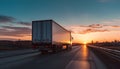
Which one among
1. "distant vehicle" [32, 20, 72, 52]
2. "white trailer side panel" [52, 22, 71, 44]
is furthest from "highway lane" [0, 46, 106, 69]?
"white trailer side panel" [52, 22, 71, 44]

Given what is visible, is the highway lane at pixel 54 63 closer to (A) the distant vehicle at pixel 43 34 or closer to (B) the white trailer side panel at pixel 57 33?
(A) the distant vehicle at pixel 43 34

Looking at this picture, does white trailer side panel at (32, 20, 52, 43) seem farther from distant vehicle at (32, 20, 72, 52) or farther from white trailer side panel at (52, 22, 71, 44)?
white trailer side panel at (52, 22, 71, 44)

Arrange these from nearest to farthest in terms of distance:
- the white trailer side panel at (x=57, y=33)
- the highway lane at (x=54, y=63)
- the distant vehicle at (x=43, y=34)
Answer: the highway lane at (x=54, y=63) < the distant vehicle at (x=43, y=34) < the white trailer side panel at (x=57, y=33)

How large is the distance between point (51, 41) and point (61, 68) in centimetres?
1680

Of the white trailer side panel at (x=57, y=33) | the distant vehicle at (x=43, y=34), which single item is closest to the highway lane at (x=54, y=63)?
the distant vehicle at (x=43, y=34)

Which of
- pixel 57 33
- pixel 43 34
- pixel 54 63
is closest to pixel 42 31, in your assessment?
pixel 43 34

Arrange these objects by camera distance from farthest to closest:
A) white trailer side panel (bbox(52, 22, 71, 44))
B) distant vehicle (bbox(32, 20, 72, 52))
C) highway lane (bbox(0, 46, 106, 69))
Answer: white trailer side panel (bbox(52, 22, 71, 44)) → distant vehicle (bbox(32, 20, 72, 52)) → highway lane (bbox(0, 46, 106, 69))

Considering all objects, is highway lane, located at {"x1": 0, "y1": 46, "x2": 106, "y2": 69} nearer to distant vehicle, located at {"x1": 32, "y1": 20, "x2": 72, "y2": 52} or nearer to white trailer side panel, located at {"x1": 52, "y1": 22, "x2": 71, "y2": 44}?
distant vehicle, located at {"x1": 32, "y1": 20, "x2": 72, "y2": 52}

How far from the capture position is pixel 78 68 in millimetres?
13836

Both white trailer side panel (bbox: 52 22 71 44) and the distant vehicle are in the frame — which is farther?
white trailer side panel (bbox: 52 22 71 44)

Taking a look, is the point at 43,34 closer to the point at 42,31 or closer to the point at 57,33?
the point at 42,31

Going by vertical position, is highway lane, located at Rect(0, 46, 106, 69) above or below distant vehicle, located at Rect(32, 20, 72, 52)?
below

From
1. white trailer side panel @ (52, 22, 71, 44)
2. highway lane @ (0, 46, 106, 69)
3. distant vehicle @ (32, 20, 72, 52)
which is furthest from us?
white trailer side panel @ (52, 22, 71, 44)

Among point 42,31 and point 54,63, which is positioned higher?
point 42,31
